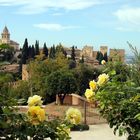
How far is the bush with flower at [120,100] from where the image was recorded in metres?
3.07

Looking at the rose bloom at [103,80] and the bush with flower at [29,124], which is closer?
the bush with flower at [29,124]

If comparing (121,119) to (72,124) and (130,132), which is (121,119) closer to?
(130,132)

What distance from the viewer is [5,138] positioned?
1889 mm

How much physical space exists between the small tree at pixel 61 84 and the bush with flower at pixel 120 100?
2480cm

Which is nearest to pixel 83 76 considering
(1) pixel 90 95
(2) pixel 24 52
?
(2) pixel 24 52

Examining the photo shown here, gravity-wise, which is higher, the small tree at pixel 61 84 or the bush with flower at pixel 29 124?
the bush with flower at pixel 29 124

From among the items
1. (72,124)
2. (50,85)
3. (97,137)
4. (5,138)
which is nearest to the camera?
(5,138)

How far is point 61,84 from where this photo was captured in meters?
28.0

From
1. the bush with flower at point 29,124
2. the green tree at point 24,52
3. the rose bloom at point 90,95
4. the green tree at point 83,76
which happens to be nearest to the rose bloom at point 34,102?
the bush with flower at point 29,124

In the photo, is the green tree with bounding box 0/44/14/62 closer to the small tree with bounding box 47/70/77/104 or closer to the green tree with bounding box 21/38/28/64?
the small tree with bounding box 47/70/77/104

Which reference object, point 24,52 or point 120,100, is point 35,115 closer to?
point 120,100

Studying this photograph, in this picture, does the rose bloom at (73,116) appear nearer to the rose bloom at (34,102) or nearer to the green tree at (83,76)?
the rose bloom at (34,102)

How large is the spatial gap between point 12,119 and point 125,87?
4.45 ft

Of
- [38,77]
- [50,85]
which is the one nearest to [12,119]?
[50,85]
